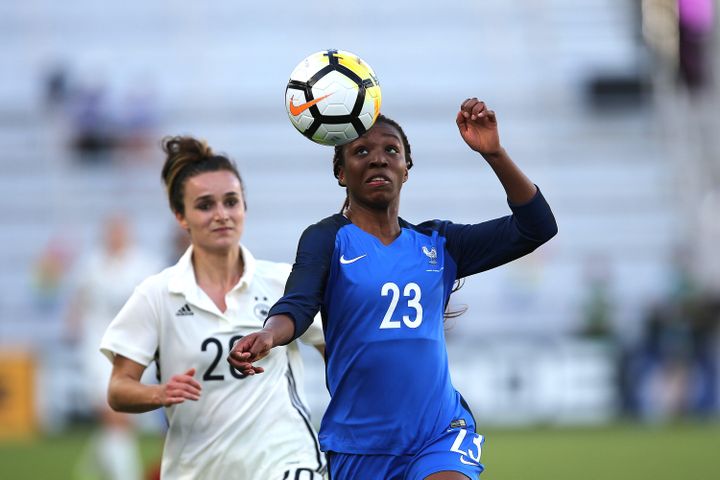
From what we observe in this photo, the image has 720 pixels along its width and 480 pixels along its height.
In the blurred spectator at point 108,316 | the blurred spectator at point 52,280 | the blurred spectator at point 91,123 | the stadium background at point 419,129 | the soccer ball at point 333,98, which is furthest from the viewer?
the blurred spectator at point 91,123

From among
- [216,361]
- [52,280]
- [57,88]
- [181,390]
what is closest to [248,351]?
[181,390]

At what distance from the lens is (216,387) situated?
5.68m

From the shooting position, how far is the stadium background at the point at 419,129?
70.3 ft

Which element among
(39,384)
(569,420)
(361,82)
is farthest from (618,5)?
(361,82)

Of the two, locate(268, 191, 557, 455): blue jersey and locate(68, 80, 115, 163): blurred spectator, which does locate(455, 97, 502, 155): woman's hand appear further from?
locate(68, 80, 115, 163): blurred spectator

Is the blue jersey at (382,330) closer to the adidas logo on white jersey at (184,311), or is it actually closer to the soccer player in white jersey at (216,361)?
the soccer player in white jersey at (216,361)

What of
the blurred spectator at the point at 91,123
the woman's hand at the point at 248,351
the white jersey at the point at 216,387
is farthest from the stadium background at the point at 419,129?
the woman's hand at the point at 248,351

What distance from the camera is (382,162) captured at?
16.2 ft

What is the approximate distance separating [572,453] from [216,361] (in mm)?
8462

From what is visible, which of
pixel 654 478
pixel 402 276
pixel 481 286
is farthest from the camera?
pixel 481 286

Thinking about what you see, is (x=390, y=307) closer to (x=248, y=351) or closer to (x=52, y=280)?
(x=248, y=351)

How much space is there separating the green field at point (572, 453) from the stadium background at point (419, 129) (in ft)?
9.40

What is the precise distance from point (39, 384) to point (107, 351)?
12.2 meters

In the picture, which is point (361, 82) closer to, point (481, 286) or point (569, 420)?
point (569, 420)
